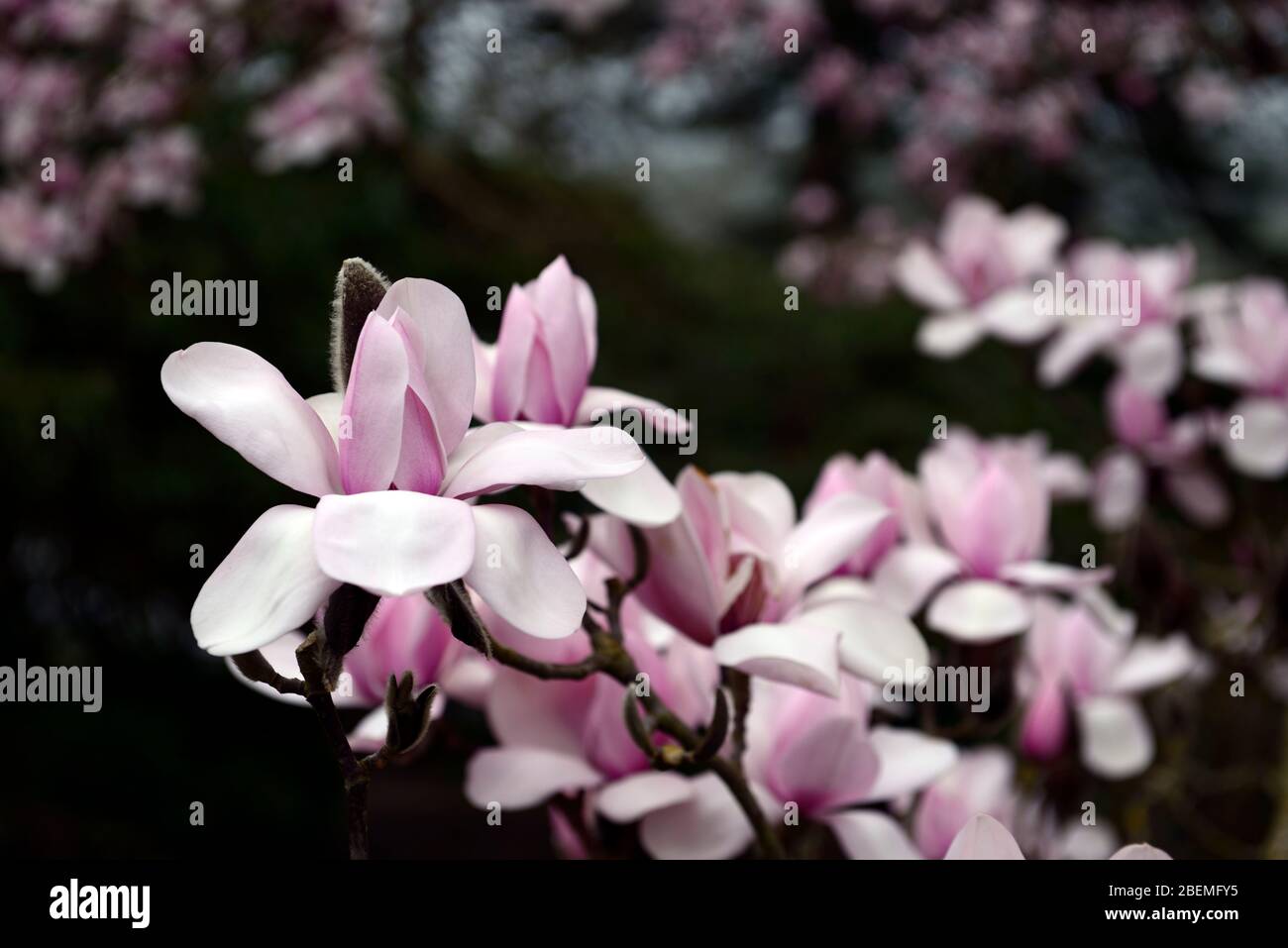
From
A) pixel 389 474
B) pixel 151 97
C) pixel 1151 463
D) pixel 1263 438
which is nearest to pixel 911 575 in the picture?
pixel 389 474

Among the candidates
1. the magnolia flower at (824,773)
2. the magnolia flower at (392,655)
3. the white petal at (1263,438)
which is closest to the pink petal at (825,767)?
the magnolia flower at (824,773)

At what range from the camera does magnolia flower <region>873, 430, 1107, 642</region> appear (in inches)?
18.0

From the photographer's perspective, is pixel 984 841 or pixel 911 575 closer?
A: pixel 984 841

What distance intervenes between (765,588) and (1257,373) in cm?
50

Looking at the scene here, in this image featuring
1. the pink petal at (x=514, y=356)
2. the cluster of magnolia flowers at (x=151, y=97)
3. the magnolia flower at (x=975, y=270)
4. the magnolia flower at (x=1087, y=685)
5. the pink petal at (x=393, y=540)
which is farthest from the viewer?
the cluster of magnolia flowers at (x=151, y=97)

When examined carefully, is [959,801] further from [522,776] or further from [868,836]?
[522,776]

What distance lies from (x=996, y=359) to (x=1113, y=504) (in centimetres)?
82

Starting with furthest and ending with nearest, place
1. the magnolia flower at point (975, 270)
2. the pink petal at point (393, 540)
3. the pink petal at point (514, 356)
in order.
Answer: the magnolia flower at point (975, 270) < the pink petal at point (514, 356) < the pink petal at point (393, 540)

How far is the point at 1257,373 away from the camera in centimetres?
73

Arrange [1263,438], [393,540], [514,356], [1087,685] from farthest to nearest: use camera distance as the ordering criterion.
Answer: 1. [1263,438]
2. [1087,685]
3. [514,356]
4. [393,540]

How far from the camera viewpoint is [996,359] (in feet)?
5.50

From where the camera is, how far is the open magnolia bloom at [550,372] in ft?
1.19

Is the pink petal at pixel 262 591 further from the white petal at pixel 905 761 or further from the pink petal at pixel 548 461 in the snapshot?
the white petal at pixel 905 761

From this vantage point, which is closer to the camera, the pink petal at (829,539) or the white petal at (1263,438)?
the pink petal at (829,539)
